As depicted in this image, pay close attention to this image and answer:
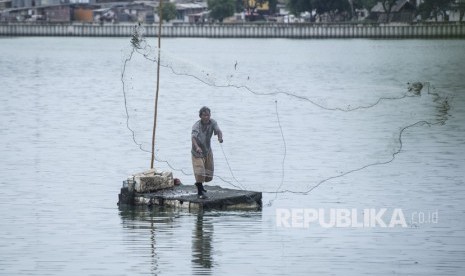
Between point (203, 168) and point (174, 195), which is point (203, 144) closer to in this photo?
point (203, 168)

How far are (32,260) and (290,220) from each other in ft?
18.1

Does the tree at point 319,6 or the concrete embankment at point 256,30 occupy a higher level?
the tree at point 319,6

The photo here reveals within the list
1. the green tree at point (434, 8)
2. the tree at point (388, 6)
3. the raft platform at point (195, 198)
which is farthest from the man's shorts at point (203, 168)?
the green tree at point (434, 8)

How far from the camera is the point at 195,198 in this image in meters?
23.1

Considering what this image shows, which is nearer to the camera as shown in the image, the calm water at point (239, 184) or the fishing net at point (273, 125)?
the calm water at point (239, 184)

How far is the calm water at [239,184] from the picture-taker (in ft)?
65.5

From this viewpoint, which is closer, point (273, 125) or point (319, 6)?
point (273, 125)

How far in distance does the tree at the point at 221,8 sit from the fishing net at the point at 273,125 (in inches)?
4771

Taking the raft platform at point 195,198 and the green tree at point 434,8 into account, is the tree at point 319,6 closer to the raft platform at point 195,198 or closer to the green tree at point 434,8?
the green tree at point 434,8

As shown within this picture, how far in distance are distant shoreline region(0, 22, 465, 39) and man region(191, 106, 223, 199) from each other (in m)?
136

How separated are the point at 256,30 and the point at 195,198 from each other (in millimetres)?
155414

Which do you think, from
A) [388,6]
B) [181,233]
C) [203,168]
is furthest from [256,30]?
[181,233]

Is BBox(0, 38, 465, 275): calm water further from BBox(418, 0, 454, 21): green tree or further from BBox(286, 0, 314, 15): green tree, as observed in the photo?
BBox(286, 0, 314, 15): green tree

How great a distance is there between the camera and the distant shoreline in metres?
158
